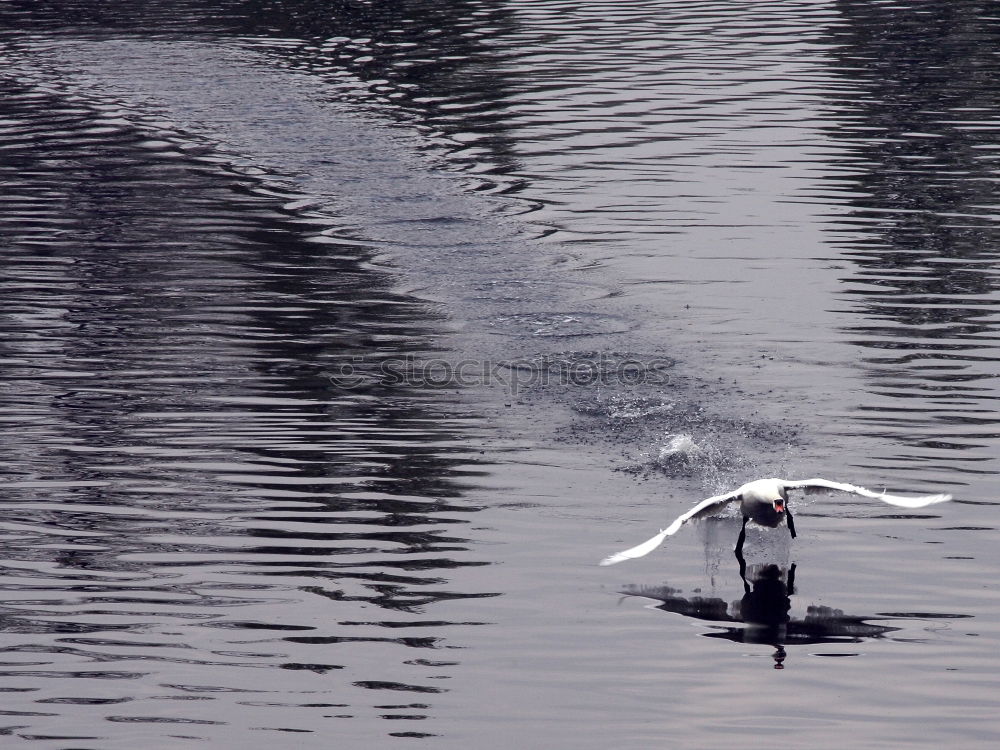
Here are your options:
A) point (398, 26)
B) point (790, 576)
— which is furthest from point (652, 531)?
point (398, 26)

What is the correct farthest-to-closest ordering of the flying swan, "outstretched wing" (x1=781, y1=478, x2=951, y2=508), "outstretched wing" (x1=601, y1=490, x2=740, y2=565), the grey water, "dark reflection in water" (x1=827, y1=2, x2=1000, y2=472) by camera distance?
"dark reflection in water" (x1=827, y1=2, x2=1000, y2=472), "outstretched wing" (x1=781, y1=478, x2=951, y2=508), the flying swan, "outstretched wing" (x1=601, y1=490, x2=740, y2=565), the grey water

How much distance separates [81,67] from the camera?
122 ft

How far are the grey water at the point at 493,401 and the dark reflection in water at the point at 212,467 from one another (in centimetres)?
5

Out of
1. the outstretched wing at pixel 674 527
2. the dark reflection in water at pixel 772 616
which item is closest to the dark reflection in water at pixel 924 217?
the outstretched wing at pixel 674 527

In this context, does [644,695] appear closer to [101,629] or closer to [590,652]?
[590,652]

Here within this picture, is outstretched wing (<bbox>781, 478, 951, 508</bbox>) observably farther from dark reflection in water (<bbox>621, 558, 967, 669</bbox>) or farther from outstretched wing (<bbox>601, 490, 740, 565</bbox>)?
dark reflection in water (<bbox>621, 558, 967, 669</bbox>)

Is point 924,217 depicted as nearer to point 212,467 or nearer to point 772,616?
point 772,616

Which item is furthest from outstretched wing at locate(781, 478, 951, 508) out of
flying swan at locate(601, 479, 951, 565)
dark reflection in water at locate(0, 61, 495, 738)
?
dark reflection in water at locate(0, 61, 495, 738)

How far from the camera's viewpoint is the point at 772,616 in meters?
14.0

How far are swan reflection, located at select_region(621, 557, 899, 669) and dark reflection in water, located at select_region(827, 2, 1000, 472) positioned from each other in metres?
3.42

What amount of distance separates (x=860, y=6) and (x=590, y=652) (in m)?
33.8

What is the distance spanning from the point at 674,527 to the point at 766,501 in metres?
0.98

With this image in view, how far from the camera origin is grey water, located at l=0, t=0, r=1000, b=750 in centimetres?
1296

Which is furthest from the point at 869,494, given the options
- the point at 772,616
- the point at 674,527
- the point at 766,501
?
the point at 674,527
